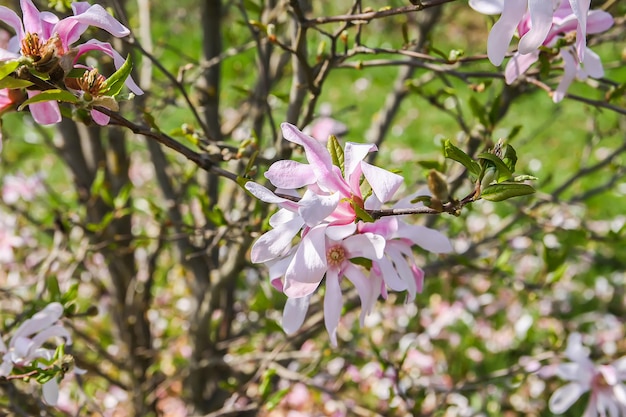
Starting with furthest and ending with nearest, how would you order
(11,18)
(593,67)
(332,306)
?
(593,67), (332,306), (11,18)

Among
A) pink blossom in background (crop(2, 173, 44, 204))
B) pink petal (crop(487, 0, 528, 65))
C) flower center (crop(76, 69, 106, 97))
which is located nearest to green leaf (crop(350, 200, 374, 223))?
pink petal (crop(487, 0, 528, 65))

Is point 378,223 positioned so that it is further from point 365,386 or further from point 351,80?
point 351,80

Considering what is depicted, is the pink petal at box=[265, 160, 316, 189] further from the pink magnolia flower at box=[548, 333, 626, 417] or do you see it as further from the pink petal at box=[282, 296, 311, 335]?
the pink magnolia flower at box=[548, 333, 626, 417]

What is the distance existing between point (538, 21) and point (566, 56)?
311 millimetres

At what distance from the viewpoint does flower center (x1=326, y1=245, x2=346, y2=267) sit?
2.75 feet

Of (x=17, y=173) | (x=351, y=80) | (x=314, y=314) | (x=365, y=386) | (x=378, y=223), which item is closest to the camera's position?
(x=378, y=223)

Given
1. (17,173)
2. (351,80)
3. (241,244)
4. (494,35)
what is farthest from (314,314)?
(351,80)

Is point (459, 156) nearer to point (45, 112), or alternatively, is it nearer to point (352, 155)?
point (352, 155)

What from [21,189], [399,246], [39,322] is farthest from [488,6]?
→ [21,189]

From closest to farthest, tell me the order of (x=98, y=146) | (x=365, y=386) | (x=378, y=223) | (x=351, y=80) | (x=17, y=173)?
(x=378, y=223) < (x=98, y=146) < (x=17, y=173) < (x=365, y=386) < (x=351, y=80)

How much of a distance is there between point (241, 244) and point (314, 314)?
18.6 inches

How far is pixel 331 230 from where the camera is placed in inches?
29.6

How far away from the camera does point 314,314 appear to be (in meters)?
1.67

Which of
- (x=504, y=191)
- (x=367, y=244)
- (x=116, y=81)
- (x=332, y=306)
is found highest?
(x=116, y=81)
